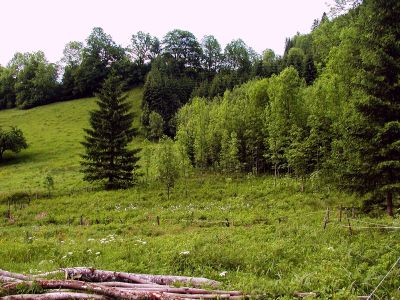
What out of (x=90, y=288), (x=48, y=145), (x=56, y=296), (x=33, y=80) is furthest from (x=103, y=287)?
(x=33, y=80)

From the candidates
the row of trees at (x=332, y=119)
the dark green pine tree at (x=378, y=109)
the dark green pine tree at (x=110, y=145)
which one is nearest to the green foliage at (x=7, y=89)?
the row of trees at (x=332, y=119)

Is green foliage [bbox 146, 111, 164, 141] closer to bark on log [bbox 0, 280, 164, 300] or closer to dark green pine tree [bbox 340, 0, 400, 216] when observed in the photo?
dark green pine tree [bbox 340, 0, 400, 216]

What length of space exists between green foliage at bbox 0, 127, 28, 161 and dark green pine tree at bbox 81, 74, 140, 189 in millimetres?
24572

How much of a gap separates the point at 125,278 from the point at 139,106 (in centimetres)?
9527

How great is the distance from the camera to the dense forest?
20844 millimetres

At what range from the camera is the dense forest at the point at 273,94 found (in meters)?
20.8

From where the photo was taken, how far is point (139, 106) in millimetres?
102375

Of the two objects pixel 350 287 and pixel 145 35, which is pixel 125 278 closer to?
pixel 350 287

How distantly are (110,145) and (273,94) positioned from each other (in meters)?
22.1

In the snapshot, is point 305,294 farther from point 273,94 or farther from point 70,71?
point 70,71

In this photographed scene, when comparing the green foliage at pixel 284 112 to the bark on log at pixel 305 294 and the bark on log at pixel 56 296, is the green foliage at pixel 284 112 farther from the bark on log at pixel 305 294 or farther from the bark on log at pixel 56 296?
the bark on log at pixel 56 296

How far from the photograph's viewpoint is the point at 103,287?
8.47 metres

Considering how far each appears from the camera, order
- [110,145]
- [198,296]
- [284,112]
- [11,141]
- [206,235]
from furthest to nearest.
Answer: [11,141], [110,145], [284,112], [206,235], [198,296]

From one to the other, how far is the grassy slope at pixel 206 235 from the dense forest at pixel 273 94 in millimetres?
3784
